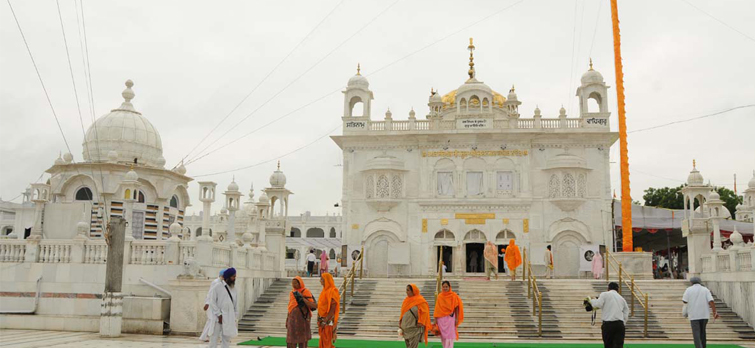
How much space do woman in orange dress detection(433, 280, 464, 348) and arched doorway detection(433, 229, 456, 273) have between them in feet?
58.5

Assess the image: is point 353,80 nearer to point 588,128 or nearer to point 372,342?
point 588,128

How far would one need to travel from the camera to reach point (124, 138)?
29.9 meters

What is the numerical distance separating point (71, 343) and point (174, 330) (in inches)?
114

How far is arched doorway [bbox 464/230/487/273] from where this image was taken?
28.2m

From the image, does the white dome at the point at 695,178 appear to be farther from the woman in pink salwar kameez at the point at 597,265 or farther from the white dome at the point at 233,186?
the white dome at the point at 233,186

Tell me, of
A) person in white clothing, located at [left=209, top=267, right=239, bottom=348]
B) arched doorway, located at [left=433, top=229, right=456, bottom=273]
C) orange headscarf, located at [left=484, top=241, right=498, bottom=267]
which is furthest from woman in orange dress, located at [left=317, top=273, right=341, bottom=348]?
arched doorway, located at [left=433, top=229, right=456, bottom=273]

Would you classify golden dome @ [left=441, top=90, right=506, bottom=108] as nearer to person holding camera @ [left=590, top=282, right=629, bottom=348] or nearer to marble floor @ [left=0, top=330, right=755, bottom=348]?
marble floor @ [left=0, top=330, right=755, bottom=348]

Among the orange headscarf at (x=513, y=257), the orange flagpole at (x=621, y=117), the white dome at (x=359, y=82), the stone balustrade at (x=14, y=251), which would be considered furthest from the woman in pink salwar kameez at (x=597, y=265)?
the stone balustrade at (x=14, y=251)

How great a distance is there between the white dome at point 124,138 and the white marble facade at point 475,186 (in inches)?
360

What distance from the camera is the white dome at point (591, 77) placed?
28953 mm

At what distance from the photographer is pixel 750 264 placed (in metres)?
16.2

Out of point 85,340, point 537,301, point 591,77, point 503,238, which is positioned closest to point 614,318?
point 537,301

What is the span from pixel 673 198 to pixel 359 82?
30.6 metres

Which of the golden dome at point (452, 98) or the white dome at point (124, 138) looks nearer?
the white dome at point (124, 138)
